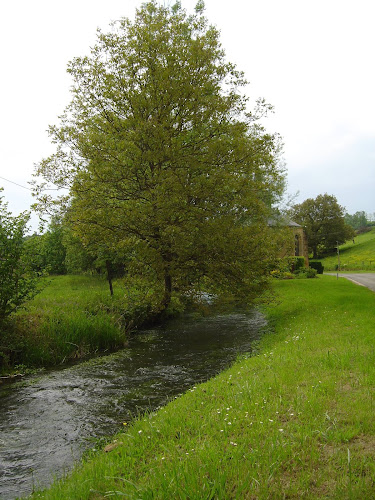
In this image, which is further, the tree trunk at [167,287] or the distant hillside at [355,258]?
the distant hillside at [355,258]

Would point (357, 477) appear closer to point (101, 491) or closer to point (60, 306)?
point (101, 491)

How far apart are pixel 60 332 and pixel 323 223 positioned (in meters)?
72.5

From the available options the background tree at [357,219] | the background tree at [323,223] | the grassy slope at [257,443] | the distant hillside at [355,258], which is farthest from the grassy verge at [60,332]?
the background tree at [357,219]

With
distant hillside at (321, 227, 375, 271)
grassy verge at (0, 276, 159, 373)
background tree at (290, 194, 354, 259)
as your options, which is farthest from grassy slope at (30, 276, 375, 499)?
background tree at (290, 194, 354, 259)

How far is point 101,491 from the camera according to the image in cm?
365

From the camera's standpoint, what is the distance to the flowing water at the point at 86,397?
17.6 feet

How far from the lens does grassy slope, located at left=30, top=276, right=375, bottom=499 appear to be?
11.0 ft

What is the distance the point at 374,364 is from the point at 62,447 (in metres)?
5.47

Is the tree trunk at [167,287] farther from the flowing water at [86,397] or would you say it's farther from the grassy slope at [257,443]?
the grassy slope at [257,443]

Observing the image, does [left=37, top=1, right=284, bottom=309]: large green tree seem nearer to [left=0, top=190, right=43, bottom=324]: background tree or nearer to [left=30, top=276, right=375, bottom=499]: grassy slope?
[left=0, top=190, right=43, bottom=324]: background tree

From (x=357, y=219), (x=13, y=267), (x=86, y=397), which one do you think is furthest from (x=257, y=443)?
(x=357, y=219)

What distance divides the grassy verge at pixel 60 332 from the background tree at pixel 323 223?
65.8 metres

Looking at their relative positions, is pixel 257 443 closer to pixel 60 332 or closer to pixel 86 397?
pixel 86 397

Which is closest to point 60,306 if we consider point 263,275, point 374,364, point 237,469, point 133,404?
point 133,404
